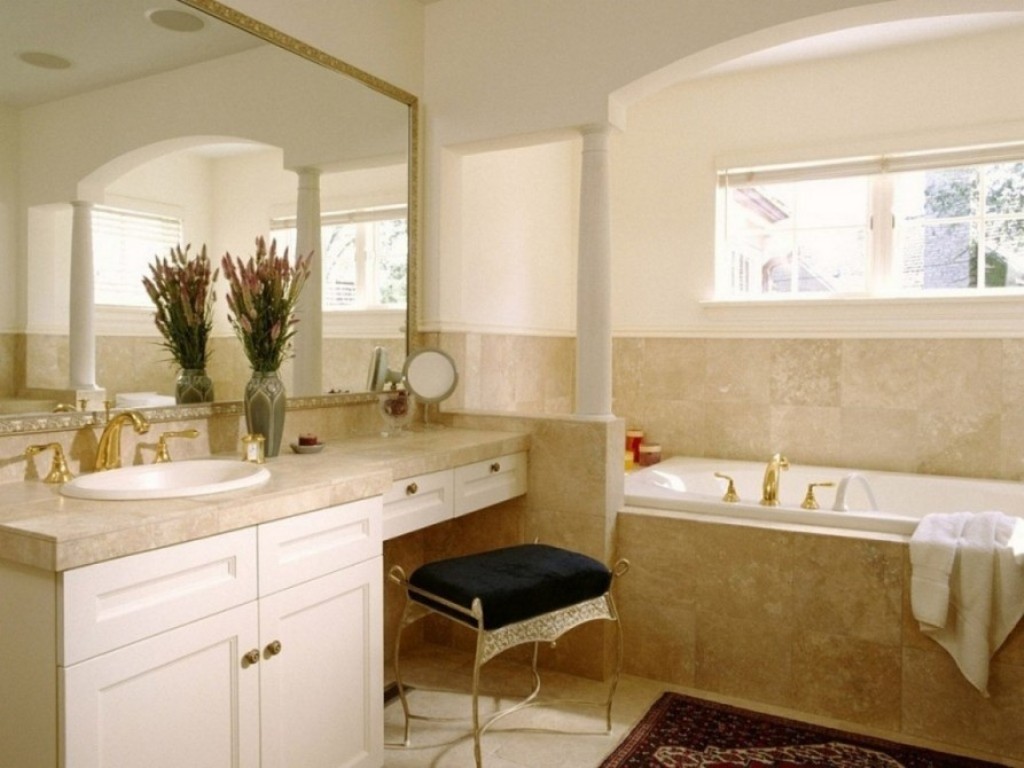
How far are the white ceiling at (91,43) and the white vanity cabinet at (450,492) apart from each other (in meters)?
1.30

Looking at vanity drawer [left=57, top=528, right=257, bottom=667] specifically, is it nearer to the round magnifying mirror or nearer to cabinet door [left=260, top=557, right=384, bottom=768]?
cabinet door [left=260, top=557, right=384, bottom=768]

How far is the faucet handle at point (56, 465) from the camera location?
68.8 inches

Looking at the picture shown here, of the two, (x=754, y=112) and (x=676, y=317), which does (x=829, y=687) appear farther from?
(x=754, y=112)

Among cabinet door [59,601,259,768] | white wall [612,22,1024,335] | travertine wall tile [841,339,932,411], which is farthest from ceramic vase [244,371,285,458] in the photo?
travertine wall tile [841,339,932,411]

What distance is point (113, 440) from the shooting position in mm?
1860

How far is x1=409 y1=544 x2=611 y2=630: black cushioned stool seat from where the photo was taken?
2.01m

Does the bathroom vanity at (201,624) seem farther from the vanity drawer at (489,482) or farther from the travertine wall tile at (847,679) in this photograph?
the travertine wall tile at (847,679)

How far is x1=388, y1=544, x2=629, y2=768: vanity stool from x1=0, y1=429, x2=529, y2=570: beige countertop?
0.32 meters

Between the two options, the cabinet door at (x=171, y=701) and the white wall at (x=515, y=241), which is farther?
the white wall at (x=515, y=241)

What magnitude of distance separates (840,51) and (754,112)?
0.45m

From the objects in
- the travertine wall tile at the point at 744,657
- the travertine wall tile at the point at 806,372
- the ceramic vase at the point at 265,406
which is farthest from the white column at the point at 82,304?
the travertine wall tile at the point at 806,372

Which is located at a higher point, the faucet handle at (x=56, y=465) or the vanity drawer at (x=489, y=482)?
the faucet handle at (x=56, y=465)

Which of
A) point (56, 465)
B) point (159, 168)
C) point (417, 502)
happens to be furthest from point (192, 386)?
point (417, 502)

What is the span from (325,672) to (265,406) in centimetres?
75
